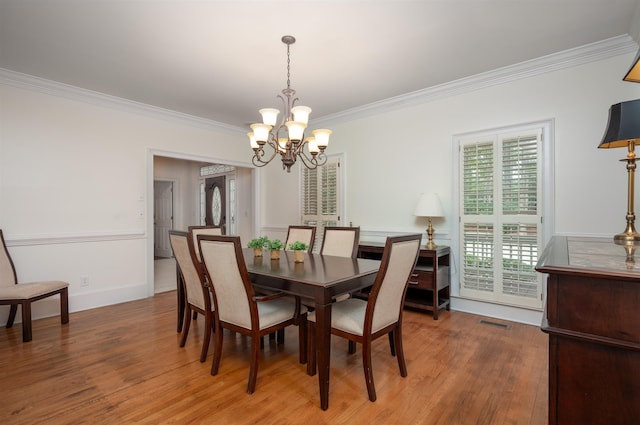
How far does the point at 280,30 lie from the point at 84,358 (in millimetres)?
2973

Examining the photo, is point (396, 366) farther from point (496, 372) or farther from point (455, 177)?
point (455, 177)

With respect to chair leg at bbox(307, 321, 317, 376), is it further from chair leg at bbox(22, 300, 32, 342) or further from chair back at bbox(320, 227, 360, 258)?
chair leg at bbox(22, 300, 32, 342)

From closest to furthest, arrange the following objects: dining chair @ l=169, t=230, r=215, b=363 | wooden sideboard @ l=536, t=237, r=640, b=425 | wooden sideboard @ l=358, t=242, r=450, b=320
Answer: wooden sideboard @ l=536, t=237, r=640, b=425, dining chair @ l=169, t=230, r=215, b=363, wooden sideboard @ l=358, t=242, r=450, b=320

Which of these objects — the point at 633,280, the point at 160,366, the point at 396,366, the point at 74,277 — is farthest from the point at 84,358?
the point at 633,280

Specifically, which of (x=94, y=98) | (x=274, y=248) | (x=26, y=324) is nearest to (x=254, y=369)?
(x=274, y=248)

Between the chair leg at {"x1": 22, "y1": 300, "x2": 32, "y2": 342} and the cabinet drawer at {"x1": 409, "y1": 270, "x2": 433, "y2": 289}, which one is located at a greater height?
the cabinet drawer at {"x1": 409, "y1": 270, "x2": 433, "y2": 289}

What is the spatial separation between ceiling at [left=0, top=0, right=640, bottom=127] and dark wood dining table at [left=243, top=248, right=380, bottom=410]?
183 cm

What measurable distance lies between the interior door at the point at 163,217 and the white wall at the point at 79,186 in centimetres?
346

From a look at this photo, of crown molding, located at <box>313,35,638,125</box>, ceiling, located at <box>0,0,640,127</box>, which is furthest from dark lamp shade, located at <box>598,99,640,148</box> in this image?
crown molding, located at <box>313,35,638,125</box>

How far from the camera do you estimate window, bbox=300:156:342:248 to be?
4.65 metres

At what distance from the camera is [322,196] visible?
4832mm

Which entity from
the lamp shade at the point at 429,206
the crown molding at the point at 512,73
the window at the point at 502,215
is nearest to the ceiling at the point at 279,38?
the crown molding at the point at 512,73

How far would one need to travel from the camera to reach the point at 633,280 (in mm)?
932

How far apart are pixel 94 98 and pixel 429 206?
13.5 feet
